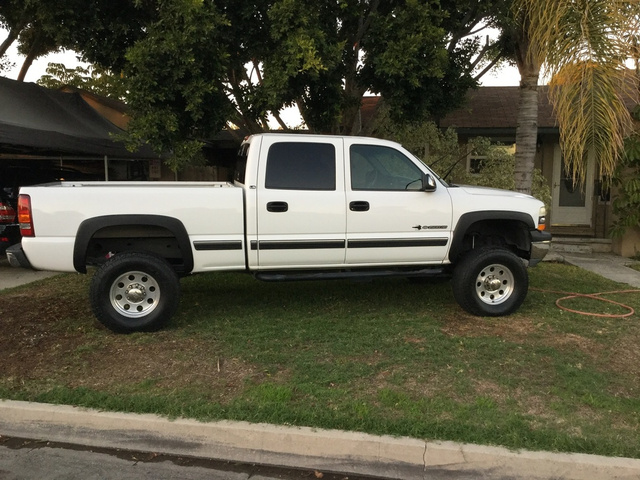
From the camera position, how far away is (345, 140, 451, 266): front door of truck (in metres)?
5.77

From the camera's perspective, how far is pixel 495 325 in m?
5.87

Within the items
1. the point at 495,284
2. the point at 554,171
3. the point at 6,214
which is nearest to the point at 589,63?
the point at 495,284

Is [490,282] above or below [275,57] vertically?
below

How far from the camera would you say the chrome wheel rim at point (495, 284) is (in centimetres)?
611

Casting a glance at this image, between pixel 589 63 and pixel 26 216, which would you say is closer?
pixel 26 216

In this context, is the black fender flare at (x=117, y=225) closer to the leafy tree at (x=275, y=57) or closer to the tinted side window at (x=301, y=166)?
the tinted side window at (x=301, y=166)

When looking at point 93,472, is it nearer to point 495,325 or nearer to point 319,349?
point 319,349

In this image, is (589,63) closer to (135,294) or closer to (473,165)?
(135,294)

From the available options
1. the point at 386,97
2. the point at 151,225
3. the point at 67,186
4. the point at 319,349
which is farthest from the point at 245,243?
the point at 386,97

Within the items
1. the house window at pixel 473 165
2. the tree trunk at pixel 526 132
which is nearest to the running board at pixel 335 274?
the tree trunk at pixel 526 132

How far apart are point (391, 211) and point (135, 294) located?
273 cm

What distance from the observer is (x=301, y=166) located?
19.0ft

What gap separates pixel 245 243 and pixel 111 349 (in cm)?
159

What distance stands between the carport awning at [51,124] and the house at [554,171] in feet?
23.9
